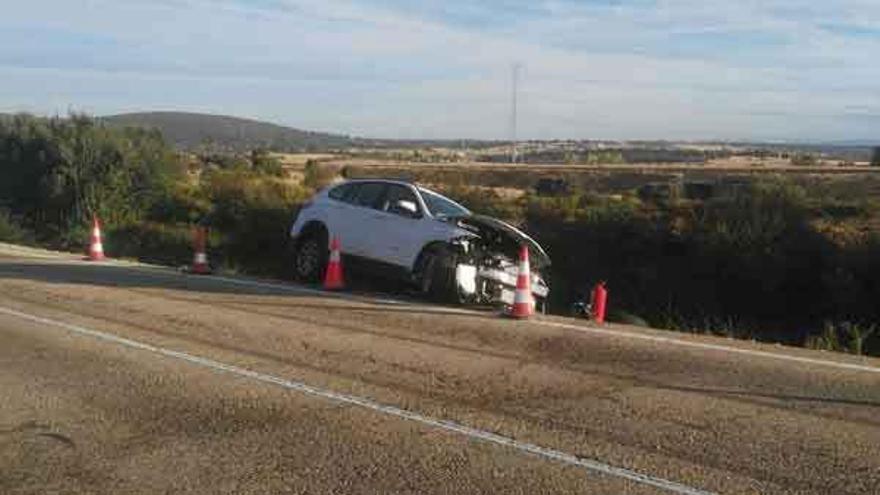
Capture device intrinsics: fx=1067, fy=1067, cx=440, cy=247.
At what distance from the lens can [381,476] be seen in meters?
6.23

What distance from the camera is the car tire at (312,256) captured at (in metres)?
16.2

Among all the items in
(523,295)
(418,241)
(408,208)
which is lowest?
(523,295)

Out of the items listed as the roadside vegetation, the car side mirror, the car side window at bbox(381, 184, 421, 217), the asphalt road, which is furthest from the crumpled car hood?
the roadside vegetation

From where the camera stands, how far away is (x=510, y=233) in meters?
14.2

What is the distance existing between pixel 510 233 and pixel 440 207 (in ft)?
4.39

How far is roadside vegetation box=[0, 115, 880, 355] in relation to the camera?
2514cm

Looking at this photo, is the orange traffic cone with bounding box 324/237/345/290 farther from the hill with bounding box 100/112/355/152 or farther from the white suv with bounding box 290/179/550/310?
the hill with bounding box 100/112/355/152

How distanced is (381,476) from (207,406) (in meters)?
2.26

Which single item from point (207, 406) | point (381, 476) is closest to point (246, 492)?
point (381, 476)

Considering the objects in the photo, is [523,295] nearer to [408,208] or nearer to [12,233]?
[408,208]

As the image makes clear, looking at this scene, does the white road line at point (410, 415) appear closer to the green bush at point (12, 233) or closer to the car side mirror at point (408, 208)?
the car side mirror at point (408, 208)

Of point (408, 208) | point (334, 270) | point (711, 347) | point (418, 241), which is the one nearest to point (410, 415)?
point (711, 347)

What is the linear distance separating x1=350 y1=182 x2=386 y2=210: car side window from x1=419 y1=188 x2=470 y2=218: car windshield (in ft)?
2.14

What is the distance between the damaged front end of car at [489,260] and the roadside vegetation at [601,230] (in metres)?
4.39
